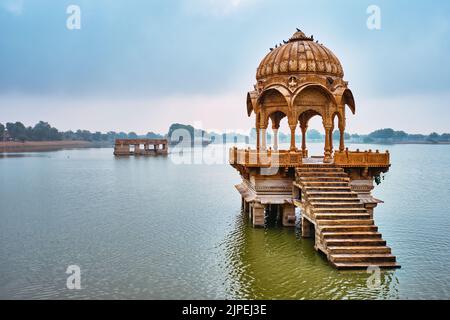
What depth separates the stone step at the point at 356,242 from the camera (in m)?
13.5

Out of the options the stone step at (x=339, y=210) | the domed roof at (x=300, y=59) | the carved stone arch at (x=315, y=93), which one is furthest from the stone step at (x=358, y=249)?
the domed roof at (x=300, y=59)

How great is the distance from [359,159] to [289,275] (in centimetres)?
731

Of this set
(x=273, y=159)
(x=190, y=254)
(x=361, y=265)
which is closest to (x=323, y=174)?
(x=273, y=159)

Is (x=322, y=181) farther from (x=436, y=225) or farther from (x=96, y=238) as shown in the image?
(x=96, y=238)

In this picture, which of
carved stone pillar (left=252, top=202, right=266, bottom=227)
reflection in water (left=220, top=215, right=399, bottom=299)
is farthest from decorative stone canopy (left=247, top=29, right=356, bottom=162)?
reflection in water (left=220, top=215, right=399, bottom=299)

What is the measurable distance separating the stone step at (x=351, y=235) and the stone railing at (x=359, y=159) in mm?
4863

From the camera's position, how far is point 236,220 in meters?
21.8

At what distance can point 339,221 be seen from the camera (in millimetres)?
14422

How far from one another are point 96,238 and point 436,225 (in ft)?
51.5

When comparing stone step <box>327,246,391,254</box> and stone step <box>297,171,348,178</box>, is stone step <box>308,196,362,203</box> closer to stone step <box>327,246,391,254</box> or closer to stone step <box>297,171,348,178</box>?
stone step <box>297,171,348,178</box>

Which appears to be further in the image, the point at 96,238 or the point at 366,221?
the point at 96,238

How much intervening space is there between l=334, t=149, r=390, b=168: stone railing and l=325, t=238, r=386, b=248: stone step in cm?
521

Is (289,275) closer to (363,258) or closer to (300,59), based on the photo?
(363,258)
